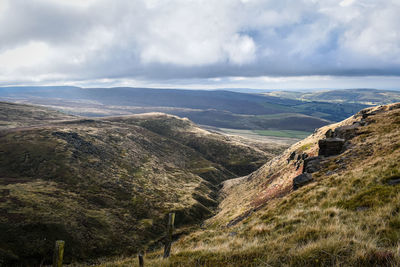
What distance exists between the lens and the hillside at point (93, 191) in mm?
41000

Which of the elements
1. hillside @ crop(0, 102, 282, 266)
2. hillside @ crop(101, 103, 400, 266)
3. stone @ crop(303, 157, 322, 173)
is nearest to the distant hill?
hillside @ crop(101, 103, 400, 266)

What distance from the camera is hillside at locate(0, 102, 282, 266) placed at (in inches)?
1614

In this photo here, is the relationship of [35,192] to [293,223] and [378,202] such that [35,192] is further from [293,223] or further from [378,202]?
[378,202]

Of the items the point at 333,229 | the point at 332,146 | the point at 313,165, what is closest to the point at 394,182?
the point at 333,229

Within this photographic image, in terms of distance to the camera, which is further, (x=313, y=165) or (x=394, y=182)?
(x=313, y=165)

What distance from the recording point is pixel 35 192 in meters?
54.9

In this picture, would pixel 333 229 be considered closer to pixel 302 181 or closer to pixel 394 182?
pixel 394 182

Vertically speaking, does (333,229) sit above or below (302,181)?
above

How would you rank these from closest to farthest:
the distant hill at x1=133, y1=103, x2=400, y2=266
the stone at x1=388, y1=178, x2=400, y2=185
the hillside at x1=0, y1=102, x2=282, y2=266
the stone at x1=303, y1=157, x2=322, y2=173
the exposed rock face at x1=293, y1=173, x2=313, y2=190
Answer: the distant hill at x1=133, y1=103, x2=400, y2=266, the stone at x1=388, y1=178, x2=400, y2=185, the exposed rock face at x1=293, y1=173, x2=313, y2=190, the stone at x1=303, y1=157, x2=322, y2=173, the hillside at x1=0, y1=102, x2=282, y2=266

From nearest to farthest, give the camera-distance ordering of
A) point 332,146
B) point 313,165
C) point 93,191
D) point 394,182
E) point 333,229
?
1. point 333,229
2. point 394,182
3. point 313,165
4. point 332,146
5. point 93,191

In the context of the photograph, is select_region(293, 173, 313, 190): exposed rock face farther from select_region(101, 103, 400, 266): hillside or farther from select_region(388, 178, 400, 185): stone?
select_region(388, 178, 400, 185): stone

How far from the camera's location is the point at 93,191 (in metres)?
66.4

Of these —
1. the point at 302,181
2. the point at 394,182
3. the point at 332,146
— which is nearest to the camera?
the point at 394,182

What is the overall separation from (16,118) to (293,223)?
23166cm
